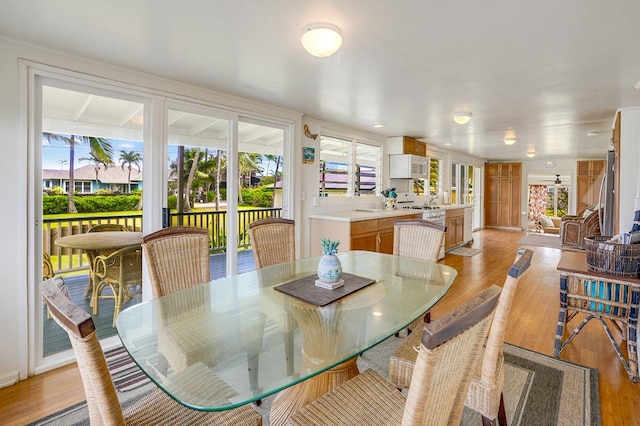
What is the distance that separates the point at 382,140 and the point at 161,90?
12.5ft

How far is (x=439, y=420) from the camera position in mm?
857

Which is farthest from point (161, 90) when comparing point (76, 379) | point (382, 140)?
point (382, 140)

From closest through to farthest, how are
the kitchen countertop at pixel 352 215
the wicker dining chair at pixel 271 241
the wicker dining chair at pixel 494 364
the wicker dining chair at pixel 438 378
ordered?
1. the wicker dining chair at pixel 438 378
2. the wicker dining chair at pixel 494 364
3. the wicker dining chair at pixel 271 241
4. the kitchen countertop at pixel 352 215

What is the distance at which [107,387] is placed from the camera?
0.85m

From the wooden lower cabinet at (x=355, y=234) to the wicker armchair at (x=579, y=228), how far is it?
15.8 feet

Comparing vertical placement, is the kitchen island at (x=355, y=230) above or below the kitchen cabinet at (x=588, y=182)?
below

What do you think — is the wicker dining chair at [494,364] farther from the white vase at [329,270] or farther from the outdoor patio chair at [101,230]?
the outdoor patio chair at [101,230]

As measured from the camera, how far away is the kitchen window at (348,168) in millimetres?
4618

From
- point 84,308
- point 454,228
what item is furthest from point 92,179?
point 454,228

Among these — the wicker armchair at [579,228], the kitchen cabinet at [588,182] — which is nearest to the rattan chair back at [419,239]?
the wicker armchair at [579,228]

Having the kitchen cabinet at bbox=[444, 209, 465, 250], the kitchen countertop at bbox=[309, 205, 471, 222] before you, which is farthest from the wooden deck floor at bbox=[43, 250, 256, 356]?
the kitchen cabinet at bbox=[444, 209, 465, 250]

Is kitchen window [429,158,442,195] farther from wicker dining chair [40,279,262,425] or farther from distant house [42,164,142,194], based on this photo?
wicker dining chair [40,279,262,425]

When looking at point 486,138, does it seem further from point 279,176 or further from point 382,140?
point 279,176

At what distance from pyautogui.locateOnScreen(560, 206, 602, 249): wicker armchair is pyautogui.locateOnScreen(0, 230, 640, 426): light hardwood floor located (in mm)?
2593
